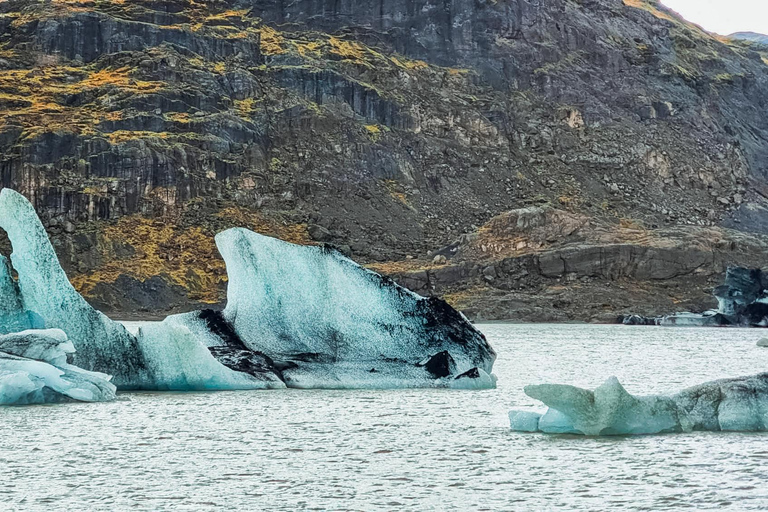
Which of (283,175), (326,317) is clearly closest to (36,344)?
(326,317)

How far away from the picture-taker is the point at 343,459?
89.4 feet

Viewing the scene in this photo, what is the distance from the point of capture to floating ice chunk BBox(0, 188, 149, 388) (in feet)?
121

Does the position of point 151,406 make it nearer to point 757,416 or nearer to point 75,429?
point 75,429

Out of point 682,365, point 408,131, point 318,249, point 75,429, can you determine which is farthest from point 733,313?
point 75,429

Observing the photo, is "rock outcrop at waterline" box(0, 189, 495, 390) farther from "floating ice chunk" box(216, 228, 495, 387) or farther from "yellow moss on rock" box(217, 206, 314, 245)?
"yellow moss on rock" box(217, 206, 314, 245)

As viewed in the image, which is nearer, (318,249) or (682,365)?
(318,249)

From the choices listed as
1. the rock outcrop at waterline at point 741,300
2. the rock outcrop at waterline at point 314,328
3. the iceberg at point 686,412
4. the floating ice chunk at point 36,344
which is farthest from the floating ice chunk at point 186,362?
the rock outcrop at waterline at point 741,300

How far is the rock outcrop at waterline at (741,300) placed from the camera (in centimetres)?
13875

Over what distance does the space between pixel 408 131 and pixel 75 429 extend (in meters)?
166

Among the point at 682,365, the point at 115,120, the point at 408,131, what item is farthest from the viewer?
the point at 408,131

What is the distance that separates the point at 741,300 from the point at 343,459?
12081 centimetres

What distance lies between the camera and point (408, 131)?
195 meters

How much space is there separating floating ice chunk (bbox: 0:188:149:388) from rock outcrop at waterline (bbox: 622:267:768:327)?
111898 mm

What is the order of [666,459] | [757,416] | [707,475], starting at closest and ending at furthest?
[707,475]
[666,459]
[757,416]
